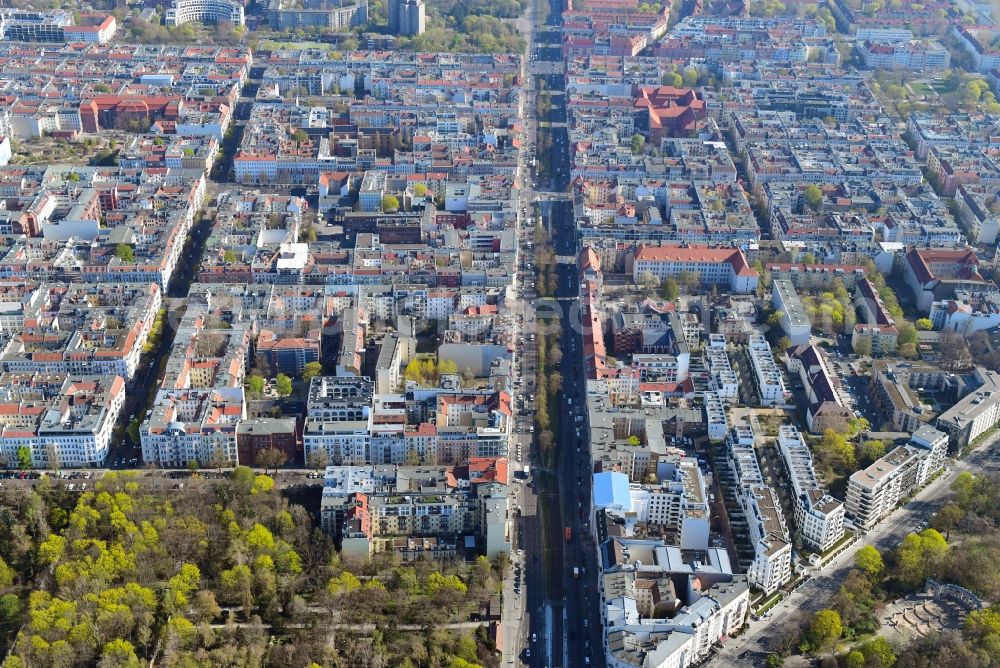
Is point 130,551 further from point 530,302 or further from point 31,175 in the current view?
point 31,175

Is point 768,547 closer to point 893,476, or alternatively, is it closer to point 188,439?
point 893,476

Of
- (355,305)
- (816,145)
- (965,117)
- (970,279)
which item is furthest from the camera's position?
(965,117)

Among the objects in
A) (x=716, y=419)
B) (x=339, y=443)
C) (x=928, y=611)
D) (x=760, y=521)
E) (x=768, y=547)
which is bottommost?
(x=928, y=611)

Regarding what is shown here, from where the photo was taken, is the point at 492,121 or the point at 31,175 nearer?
the point at 31,175

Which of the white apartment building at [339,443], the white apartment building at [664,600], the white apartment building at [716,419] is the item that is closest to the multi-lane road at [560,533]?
the white apartment building at [664,600]

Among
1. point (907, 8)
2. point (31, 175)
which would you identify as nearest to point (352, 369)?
point (31, 175)

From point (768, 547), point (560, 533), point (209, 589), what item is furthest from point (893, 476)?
point (209, 589)
